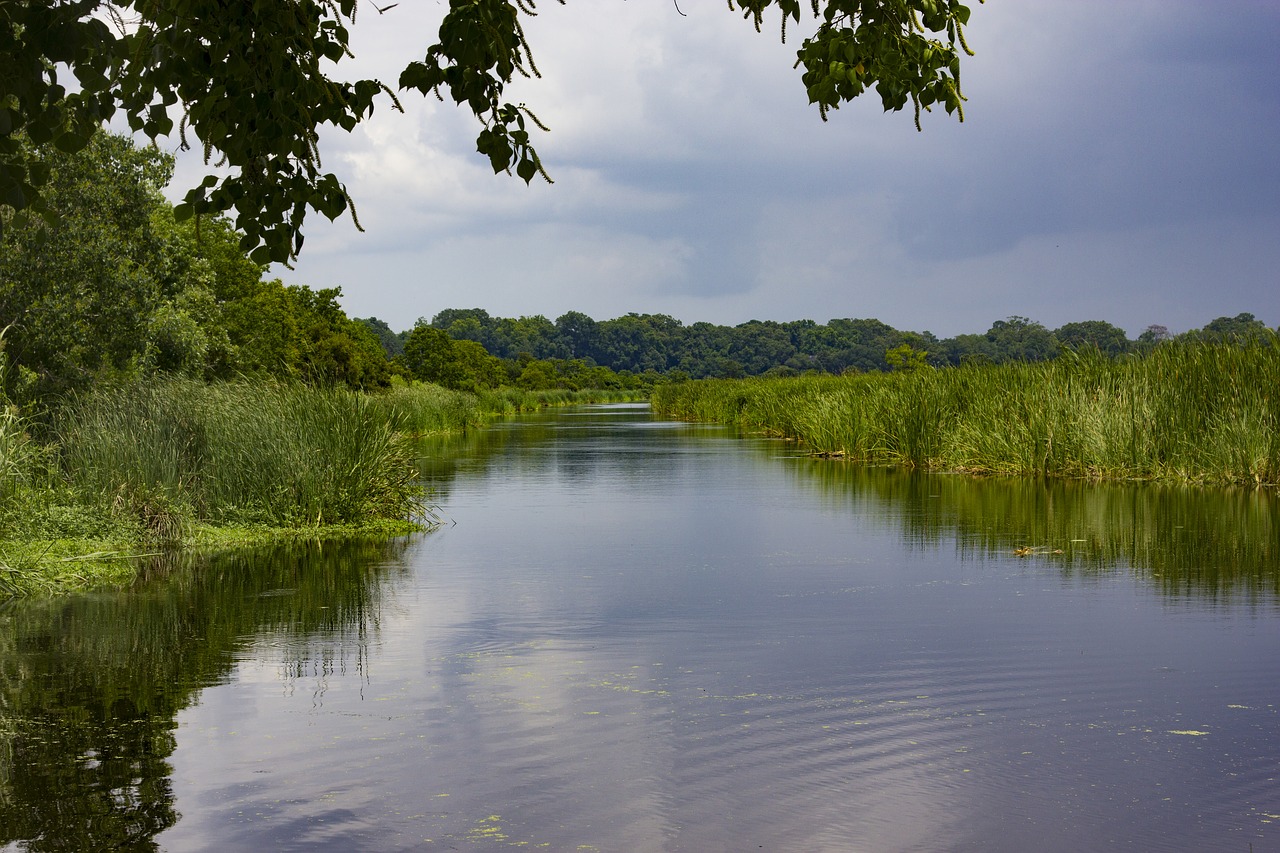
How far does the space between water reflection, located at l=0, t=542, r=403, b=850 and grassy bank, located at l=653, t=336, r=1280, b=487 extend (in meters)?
13.0

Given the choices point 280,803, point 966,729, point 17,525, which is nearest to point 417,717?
point 280,803

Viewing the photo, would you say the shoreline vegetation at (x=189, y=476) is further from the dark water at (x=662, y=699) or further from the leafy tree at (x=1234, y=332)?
the leafy tree at (x=1234, y=332)

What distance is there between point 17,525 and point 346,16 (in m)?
7.60

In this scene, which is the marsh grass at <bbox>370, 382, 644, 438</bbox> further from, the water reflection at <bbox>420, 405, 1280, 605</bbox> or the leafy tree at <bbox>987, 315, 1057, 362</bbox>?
the leafy tree at <bbox>987, 315, 1057, 362</bbox>

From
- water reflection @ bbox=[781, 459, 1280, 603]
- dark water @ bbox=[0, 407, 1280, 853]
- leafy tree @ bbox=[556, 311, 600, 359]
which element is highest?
leafy tree @ bbox=[556, 311, 600, 359]

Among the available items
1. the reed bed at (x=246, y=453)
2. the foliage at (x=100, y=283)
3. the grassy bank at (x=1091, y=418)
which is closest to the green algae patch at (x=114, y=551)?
the reed bed at (x=246, y=453)

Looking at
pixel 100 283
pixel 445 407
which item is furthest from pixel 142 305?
pixel 445 407

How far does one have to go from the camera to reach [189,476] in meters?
13.5

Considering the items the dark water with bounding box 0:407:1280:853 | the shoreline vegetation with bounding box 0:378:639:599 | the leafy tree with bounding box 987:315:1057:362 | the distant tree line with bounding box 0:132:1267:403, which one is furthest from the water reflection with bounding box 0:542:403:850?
the leafy tree with bounding box 987:315:1057:362

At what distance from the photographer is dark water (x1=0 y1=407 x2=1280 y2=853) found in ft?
15.4

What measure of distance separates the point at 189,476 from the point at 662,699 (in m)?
8.88

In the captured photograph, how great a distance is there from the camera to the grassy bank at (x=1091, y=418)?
1833cm

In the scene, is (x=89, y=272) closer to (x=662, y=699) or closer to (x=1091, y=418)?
(x=662, y=699)

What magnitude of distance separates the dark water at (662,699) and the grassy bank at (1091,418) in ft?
18.8
